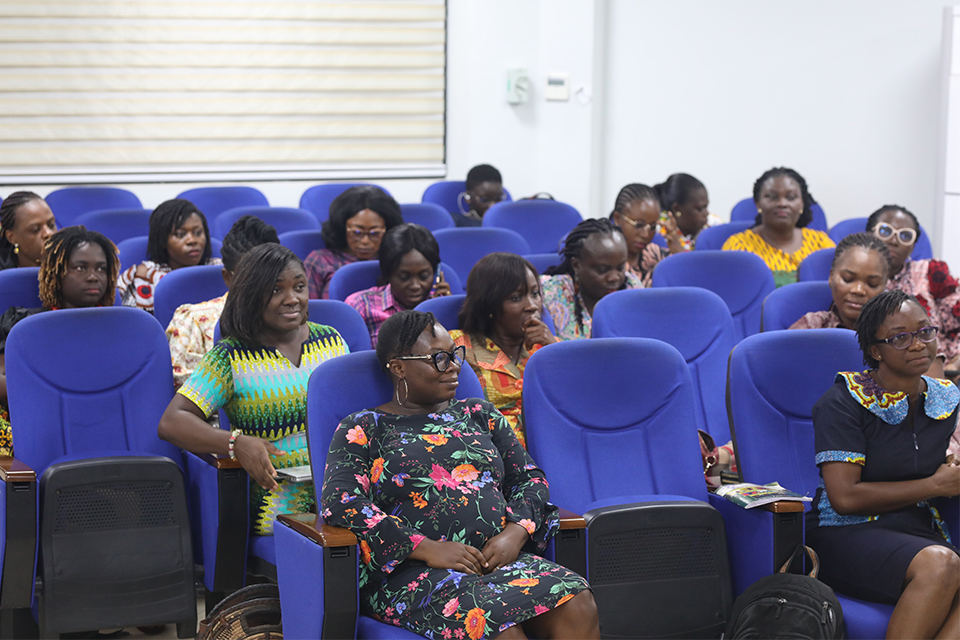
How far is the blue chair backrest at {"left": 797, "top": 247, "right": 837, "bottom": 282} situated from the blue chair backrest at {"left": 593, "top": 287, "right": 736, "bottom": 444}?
1117 millimetres

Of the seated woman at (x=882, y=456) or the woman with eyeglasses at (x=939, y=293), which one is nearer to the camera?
the seated woman at (x=882, y=456)

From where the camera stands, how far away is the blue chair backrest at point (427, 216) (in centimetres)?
574

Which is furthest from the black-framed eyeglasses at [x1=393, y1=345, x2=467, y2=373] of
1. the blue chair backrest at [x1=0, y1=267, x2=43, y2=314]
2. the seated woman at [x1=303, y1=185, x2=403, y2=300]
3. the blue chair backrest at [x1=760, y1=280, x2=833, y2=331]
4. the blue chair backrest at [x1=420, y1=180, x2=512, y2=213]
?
the blue chair backrest at [x1=420, y1=180, x2=512, y2=213]

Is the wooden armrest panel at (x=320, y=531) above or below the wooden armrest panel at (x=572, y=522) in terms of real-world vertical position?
above

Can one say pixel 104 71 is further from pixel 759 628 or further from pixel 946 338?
pixel 759 628

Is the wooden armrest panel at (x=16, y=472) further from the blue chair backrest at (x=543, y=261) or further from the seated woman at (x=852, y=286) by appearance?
the seated woman at (x=852, y=286)

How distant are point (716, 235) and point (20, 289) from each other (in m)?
3.52

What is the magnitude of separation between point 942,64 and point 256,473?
6158 mm

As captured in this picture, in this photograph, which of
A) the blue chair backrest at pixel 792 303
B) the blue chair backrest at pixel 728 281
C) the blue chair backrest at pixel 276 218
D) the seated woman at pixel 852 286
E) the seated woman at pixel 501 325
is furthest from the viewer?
the blue chair backrest at pixel 276 218

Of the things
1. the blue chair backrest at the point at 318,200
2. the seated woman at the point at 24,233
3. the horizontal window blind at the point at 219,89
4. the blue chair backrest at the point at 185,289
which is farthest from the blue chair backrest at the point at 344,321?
the horizontal window blind at the point at 219,89

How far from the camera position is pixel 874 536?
8.16ft

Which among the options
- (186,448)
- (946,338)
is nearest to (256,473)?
(186,448)

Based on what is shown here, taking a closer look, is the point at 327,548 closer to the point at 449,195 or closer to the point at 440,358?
the point at 440,358

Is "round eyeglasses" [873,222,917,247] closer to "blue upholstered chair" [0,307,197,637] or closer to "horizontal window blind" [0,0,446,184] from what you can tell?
"blue upholstered chair" [0,307,197,637]
